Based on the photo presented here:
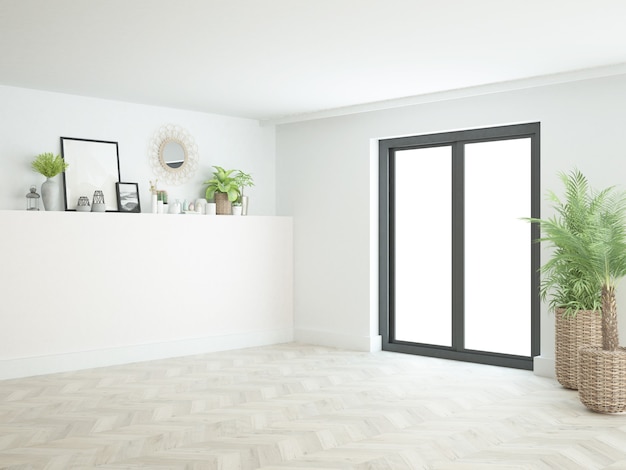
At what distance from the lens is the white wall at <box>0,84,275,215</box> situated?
21.8ft

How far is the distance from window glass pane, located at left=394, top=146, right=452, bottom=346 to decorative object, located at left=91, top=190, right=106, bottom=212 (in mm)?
3036

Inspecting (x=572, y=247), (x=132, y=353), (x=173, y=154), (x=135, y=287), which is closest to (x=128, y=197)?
(x=173, y=154)

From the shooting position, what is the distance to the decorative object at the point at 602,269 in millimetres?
5059

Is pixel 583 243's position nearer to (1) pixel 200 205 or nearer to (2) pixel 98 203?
(1) pixel 200 205

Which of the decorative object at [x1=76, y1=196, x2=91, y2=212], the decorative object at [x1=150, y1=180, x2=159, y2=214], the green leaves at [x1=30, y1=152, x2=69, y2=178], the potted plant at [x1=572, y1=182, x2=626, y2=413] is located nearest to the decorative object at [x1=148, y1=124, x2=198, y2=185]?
the decorative object at [x1=150, y1=180, x2=159, y2=214]

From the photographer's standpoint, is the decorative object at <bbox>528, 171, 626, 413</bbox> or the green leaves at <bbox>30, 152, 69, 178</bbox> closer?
the decorative object at <bbox>528, 171, 626, 413</bbox>

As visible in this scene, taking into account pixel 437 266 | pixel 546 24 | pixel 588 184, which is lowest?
pixel 437 266

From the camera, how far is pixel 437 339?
24.5ft

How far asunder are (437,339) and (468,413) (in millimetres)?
2362

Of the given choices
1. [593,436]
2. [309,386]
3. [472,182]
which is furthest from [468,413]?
[472,182]

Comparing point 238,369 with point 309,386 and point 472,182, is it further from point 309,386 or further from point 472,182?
point 472,182

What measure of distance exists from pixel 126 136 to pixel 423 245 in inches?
128

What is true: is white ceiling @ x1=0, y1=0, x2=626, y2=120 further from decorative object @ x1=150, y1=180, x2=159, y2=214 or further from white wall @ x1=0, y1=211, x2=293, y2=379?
white wall @ x1=0, y1=211, x2=293, y2=379

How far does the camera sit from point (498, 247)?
6949mm
